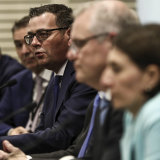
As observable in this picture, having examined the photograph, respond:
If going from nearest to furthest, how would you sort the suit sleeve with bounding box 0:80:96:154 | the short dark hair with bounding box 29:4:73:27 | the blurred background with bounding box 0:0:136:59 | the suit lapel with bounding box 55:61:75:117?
1. the suit sleeve with bounding box 0:80:96:154
2. the suit lapel with bounding box 55:61:75:117
3. the short dark hair with bounding box 29:4:73:27
4. the blurred background with bounding box 0:0:136:59

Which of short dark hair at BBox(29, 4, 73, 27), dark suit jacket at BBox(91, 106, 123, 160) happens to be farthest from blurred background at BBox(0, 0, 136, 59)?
dark suit jacket at BBox(91, 106, 123, 160)

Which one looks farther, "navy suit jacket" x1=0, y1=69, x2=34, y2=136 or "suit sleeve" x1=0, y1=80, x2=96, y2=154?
"navy suit jacket" x1=0, y1=69, x2=34, y2=136

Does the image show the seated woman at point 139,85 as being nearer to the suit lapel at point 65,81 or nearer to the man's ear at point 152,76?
the man's ear at point 152,76

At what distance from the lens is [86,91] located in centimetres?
351

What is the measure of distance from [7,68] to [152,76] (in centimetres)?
360

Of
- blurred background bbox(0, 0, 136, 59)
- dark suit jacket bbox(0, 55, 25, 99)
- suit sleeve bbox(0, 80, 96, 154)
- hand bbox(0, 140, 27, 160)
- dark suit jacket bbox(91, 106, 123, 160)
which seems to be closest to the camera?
dark suit jacket bbox(91, 106, 123, 160)

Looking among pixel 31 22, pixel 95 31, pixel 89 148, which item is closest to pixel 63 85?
pixel 31 22

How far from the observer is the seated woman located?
6.55ft

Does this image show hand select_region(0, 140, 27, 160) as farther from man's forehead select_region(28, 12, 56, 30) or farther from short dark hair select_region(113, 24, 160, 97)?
short dark hair select_region(113, 24, 160, 97)

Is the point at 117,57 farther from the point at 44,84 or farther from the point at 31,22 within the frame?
the point at 44,84

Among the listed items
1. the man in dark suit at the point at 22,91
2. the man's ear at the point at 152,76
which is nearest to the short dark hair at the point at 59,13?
the man in dark suit at the point at 22,91

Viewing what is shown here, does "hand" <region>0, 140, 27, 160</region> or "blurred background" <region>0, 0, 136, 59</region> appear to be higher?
"hand" <region>0, 140, 27, 160</region>

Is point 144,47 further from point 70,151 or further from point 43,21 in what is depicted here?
point 43,21

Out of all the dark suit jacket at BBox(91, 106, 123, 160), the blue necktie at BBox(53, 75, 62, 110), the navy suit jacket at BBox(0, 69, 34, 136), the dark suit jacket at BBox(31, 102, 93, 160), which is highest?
the dark suit jacket at BBox(91, 106, 123, 160)
